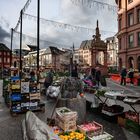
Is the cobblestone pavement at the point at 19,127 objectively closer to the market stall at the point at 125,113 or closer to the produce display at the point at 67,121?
the market stall at the point at 125,113

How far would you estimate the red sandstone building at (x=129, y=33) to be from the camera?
33.3m

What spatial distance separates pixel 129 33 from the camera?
3572 centimetres

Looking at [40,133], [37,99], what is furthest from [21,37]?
[40,133]

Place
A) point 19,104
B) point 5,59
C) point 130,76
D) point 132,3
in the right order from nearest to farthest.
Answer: point 19,104 → point 130,76 → point 132,3 → point 5,59

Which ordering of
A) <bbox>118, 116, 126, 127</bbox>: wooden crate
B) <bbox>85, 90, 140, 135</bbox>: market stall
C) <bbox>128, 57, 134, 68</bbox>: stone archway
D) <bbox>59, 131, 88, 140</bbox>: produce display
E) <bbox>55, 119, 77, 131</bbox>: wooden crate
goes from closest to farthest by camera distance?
<bbox>59, 131, 88, 140</bbox>: produce display
<bbox>55, 119, 77, 131</bbox>: wooden crate
<bbox>85, 90, 140, 135</bbox>: market stall
<bbox>118, 116, 126, 127</bbox>: wooden crate
<bbox>128, 57, 134, 68</bbox>: stone archway

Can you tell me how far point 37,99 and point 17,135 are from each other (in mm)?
3462

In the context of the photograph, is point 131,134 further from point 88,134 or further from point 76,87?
point 76,87

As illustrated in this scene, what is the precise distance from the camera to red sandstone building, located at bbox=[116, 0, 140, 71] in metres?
33.3

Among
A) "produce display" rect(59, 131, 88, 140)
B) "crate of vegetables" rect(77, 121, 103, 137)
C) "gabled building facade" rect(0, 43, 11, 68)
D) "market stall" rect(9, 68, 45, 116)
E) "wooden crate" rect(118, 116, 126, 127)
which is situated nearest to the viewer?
"produce display" rect(59, 131, 88, 140)

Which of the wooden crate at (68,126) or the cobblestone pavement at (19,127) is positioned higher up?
the wooden crate at (68,126)

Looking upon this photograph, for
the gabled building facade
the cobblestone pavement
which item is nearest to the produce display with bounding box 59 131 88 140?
the cobblestone pavement

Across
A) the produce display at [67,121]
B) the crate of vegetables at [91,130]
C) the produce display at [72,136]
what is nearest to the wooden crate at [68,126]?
the produce display at [67,121]

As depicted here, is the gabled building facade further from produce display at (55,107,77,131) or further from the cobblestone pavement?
produce display at (55,107,77,131)

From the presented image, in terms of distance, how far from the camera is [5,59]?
84688mm
